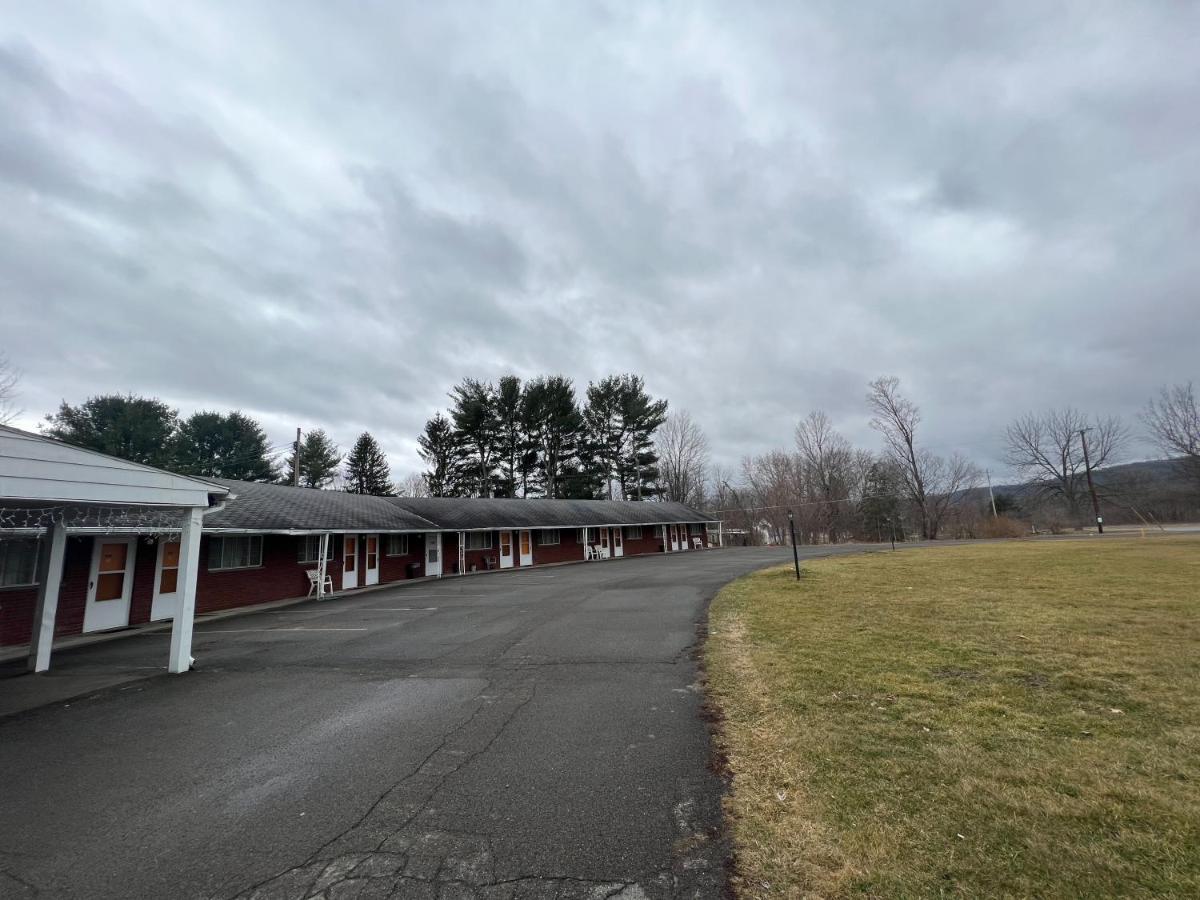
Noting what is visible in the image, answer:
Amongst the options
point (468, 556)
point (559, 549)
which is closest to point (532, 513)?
point (559, 549)

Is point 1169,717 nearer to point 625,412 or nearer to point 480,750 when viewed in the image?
A: point 480,750

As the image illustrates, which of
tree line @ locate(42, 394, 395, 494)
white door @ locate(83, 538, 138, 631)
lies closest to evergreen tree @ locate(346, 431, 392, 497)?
tree line @ locate(42, 394, 395, 494)

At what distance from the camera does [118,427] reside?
30.9 m

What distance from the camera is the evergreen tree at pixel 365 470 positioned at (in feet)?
155

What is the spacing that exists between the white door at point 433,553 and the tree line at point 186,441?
1099 centimetres

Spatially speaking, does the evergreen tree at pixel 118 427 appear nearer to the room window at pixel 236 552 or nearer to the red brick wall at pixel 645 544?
the room window at pixel 236 552

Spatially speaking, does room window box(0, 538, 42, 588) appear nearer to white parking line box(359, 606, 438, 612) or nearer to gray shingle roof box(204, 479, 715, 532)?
gray shingle roof box(204, 479, 715, 532)

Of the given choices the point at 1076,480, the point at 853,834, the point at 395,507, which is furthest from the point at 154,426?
the point at 1076,480

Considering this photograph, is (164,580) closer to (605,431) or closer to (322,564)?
(322,564)

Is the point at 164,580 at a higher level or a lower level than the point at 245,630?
higher

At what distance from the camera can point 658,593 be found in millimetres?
14266

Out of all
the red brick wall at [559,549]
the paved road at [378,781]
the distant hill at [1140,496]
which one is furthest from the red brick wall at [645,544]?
the distant hill at [1140,496]

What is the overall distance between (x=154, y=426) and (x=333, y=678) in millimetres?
34569

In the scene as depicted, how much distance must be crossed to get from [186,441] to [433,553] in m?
22.1
